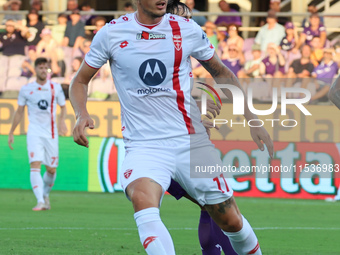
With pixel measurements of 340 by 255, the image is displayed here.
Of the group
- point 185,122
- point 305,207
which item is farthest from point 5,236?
point 305,207

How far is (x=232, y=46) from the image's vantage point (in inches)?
664

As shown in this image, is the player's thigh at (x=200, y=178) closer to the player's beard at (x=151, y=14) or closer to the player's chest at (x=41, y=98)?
the player's beard at (x=151, y=14)

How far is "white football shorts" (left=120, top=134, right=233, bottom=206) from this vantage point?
4.95 meters

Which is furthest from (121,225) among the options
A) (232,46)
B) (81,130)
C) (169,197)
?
(232,46)

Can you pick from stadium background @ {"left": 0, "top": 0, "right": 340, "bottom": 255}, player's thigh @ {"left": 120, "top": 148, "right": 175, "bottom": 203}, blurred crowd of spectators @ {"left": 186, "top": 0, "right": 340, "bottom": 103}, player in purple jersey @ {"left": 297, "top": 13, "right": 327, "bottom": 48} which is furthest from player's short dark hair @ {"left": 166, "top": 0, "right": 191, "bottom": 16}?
player in purple jersey @ {"left": 297, "top": 13, "right": 327, "bottom": 48}

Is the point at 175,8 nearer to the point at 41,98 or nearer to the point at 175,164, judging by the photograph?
the point at 175,164

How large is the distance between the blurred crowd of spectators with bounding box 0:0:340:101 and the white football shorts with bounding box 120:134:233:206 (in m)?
10.8

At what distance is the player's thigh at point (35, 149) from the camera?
12867mm

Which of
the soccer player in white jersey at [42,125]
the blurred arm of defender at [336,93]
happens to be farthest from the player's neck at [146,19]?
the soccer player in white jersey at [42,125]

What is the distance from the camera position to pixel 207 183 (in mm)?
5105

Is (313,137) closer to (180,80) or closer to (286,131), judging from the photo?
(286,131)

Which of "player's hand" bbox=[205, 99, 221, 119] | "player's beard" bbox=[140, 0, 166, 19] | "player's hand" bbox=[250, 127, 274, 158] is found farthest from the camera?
"player's hand" bbox=[205, 99, 221, 119]

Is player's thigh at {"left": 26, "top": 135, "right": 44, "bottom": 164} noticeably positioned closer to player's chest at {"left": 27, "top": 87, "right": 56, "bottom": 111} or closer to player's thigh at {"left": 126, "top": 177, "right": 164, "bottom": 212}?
player's chest at {"left": 27, "top": 87, "right": 56, "bottom": 111}

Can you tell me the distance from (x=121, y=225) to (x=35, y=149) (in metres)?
3.02
